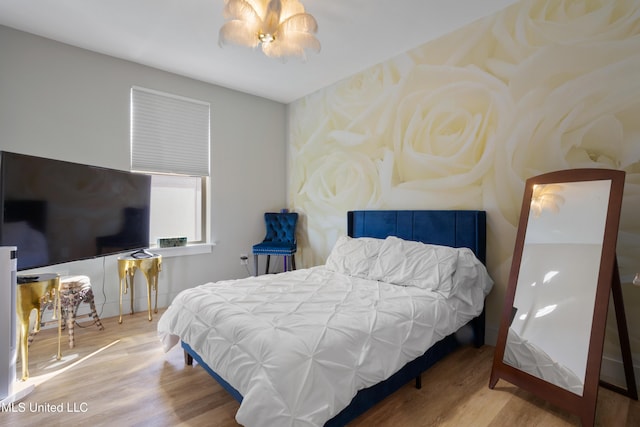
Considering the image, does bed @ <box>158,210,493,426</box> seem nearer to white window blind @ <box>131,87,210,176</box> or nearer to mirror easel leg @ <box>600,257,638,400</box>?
mirror easel leg @ <box>600,257,638,400</box>

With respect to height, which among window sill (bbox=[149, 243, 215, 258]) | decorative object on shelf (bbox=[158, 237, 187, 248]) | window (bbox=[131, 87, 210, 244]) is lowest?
window sill (bbox=[149, 243, 215, 258])

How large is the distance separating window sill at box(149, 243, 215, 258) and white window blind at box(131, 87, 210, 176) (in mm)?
963

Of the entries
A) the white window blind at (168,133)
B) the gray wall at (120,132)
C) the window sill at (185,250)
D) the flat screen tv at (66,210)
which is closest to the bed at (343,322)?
the flat screen tv at (66,210)

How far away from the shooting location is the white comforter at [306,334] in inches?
52.9

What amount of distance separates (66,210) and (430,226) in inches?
126

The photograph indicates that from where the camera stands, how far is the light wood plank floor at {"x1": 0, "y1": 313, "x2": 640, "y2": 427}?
1717 mm

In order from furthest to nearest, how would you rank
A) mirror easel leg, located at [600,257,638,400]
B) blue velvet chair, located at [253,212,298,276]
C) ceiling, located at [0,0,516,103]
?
blue velvet chair, located at [253,212,298,276]
ceiling, located at [0,0,516,103]
mirror easel leg, located at [600,257,638,400]

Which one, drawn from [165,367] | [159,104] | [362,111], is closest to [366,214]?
[362,111]

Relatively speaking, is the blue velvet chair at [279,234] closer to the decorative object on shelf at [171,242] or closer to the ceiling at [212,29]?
the decorative object on shelf at [171,242]

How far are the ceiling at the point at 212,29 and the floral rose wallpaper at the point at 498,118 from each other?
0.95ft

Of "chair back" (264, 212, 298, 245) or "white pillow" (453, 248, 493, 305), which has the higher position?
"chair back" (264, 212, 298, 245)

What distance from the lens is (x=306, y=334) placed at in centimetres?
155

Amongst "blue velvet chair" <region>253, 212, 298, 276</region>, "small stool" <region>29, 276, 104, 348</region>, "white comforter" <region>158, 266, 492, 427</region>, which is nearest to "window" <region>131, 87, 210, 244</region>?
"blue velvet chair" <region>253, 212, 298, 276</region>

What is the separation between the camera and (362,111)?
146 inches
